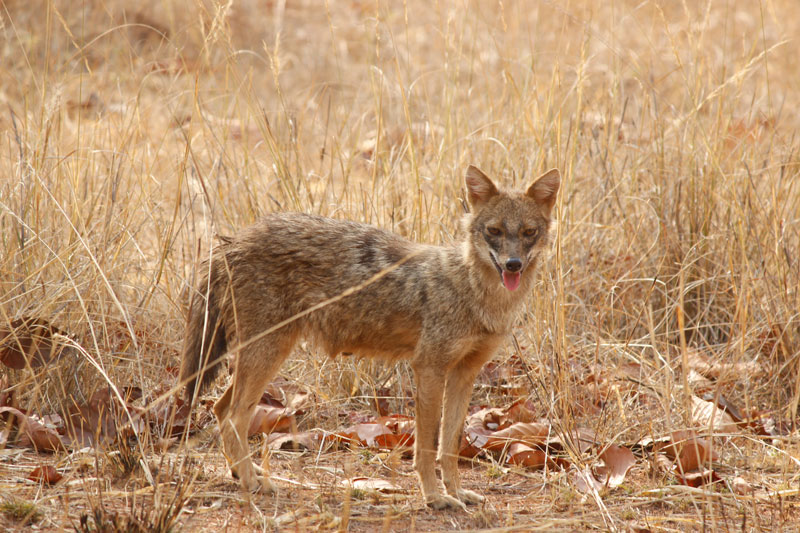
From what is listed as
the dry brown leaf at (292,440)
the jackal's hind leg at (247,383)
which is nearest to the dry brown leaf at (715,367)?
the dry brown leaf at (292,440)

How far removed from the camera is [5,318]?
436 cm

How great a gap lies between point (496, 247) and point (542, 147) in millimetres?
Result: 1627

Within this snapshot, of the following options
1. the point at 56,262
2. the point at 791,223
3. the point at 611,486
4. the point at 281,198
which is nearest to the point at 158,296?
the point at 56,262

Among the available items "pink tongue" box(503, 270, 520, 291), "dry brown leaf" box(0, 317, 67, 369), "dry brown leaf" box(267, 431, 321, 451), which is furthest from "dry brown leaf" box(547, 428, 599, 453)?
"dry brown leaf" box(0, 317, 67, 369)

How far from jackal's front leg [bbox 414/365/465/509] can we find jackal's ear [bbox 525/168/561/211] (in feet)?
3.70

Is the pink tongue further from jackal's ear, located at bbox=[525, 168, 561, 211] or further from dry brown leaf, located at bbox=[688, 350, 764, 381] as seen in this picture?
dry brown leaf, located at bbox=[688, 350, 764, 381]

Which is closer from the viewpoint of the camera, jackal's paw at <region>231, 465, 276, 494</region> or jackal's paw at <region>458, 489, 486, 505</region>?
jackal's paw at <region>231, 465, 276, 494</region>

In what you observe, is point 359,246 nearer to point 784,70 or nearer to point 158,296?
point 158,296

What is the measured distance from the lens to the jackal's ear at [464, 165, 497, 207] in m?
4.64

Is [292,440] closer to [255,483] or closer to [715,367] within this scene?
[255,483]

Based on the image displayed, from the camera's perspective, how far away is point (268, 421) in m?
4.93

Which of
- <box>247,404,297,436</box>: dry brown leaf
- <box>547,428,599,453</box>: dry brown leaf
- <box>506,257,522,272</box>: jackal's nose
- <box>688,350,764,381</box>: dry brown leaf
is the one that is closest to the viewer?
<box>506,257,522,272</box>: jackal's nose

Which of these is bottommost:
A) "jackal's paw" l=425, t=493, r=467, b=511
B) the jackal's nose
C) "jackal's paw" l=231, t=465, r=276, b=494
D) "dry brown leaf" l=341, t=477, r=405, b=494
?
"jackal's paw" l=425, t=493, r=467, b=511

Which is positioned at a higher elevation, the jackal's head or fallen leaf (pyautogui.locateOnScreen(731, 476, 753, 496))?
the jackal's head
